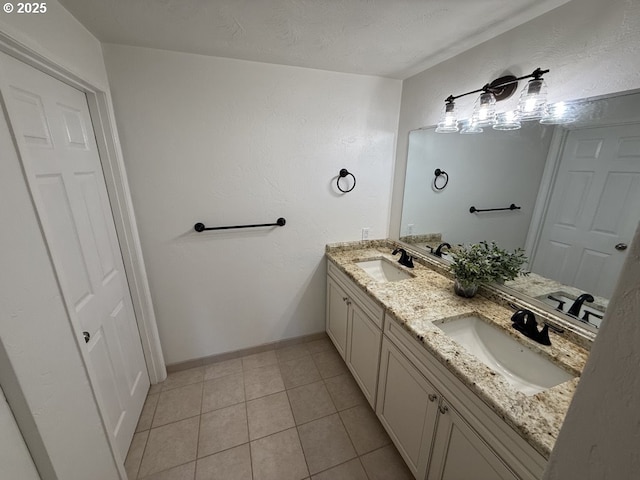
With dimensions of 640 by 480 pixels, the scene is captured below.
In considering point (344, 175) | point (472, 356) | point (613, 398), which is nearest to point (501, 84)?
point (344, 175)

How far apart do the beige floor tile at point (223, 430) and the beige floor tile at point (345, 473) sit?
50cm


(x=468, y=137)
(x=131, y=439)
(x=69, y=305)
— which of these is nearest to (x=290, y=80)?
(x=468, y=137)

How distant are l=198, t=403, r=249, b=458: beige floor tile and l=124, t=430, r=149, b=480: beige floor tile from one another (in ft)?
1.02

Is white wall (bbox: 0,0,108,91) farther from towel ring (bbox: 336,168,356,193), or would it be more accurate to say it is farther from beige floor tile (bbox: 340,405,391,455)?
beige floor tile (bbox: 340,405,391,455)

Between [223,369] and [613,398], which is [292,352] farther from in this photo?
[613,398]

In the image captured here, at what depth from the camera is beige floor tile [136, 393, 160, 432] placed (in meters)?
1.60

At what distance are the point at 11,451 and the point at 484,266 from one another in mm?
1886

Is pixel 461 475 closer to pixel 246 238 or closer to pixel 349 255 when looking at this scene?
pixel 349 255

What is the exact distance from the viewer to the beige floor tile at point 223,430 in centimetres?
148

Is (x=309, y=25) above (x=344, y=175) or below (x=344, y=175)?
above

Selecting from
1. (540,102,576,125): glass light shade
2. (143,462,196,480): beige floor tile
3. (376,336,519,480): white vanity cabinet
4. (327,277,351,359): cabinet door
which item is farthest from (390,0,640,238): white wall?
(143,462,196,480): beige floor tile

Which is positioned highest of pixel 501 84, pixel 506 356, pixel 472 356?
pixel 501 84

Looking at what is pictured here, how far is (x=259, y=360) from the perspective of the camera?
2.13 meters

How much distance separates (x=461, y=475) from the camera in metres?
0.97
